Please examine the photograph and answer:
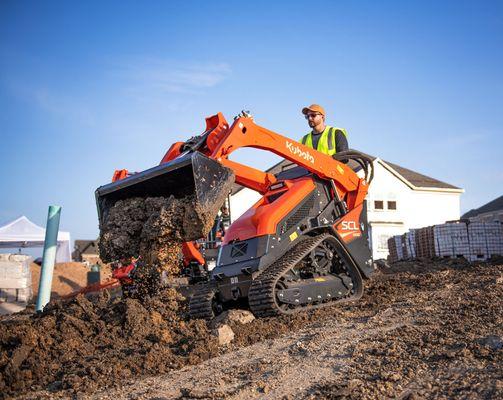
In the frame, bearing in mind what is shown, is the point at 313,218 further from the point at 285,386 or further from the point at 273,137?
the point at 285,386

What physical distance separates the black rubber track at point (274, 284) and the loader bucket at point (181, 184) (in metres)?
1.16

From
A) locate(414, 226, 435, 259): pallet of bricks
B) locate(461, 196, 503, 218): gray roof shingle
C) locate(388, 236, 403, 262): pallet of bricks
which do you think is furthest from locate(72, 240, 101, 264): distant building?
locate(414, 226, 435, 259): pallet of bricks

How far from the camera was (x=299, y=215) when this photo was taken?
24.9ft

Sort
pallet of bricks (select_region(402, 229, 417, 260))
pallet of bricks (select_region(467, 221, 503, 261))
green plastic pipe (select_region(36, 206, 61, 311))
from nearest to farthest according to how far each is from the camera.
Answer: green plastic pipe (select_region(36, 206, 61, 311)) < pallet of bricks (select_region(467, 221, 503, 261)) < pallet of bricks (select_region(402, 229, 417, 260))

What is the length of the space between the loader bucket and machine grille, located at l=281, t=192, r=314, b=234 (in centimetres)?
156

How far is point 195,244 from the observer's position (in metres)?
12.4

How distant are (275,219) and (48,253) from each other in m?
5.13

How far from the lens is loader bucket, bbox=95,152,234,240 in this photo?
230 inches

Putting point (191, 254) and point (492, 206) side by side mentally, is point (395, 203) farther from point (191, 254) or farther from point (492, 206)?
point (191, 254)

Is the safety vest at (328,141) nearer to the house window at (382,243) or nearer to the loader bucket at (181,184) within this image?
the loader bucket at (181,184)

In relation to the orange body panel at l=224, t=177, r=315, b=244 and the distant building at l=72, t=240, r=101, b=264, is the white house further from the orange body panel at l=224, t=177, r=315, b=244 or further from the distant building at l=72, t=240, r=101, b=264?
the distant building at l=72, t=240, r=101, b=264

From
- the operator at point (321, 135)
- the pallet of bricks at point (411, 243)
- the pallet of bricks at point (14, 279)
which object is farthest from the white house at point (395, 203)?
the operator at point (321, 135)

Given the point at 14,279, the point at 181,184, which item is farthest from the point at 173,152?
the point at 14,279

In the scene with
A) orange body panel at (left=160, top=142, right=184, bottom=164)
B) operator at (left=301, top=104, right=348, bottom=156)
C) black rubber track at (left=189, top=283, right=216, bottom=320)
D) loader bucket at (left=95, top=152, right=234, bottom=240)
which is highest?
operator at (left=301, top=104, right=348, bottom=156)
